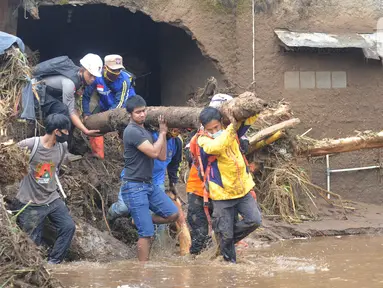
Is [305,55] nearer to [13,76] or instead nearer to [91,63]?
[91,63]

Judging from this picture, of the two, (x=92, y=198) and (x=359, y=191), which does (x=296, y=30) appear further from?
(x=92, y=198)

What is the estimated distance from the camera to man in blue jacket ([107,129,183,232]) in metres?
8.48

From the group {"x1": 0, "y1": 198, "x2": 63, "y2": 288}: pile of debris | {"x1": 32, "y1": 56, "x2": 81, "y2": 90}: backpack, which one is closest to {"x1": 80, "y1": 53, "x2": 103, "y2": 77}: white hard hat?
{"x1": 32, "y1": 56, "x2": 81, "y2": 90}: backpack

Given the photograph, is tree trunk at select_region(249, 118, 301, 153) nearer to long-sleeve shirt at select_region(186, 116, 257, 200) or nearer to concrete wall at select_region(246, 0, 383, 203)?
concrete wall at select_region(246, 0, 383, 203)

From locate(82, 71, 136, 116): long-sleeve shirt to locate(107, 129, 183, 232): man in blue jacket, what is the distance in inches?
43.5

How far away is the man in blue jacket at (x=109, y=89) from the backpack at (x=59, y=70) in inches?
13.3

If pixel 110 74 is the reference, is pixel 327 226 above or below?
below

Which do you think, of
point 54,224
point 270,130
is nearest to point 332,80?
point 270,130

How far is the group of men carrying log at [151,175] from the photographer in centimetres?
745

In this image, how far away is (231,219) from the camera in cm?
755

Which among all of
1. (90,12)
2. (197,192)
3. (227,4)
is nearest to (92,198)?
(197,192)

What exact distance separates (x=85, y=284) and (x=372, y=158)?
20.7ft

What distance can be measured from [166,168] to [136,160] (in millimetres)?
854

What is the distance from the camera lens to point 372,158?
1173 cm
